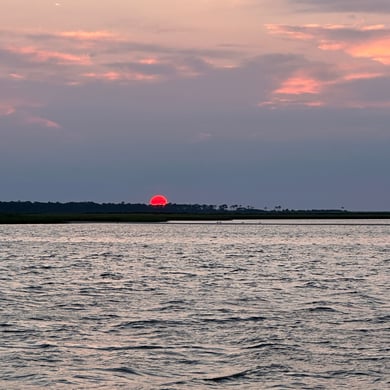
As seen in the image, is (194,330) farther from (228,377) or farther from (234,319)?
(228,377)

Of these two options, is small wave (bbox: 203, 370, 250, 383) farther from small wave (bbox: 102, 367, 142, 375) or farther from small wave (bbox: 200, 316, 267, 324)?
small wave (bbox: 200, 316, 267, 324)

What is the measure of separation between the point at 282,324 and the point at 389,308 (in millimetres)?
6360

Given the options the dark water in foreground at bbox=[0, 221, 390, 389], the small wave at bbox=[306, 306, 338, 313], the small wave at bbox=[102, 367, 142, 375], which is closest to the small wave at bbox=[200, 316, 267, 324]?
the dark water in foreground at bbox=[0, 221, 390, 389]

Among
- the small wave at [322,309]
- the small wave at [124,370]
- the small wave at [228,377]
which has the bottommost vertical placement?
the small wave at [228,377]

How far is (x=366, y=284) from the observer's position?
145 ft

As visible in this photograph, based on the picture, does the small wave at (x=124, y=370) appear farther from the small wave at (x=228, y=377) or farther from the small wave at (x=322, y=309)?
the small wave at (x=322, y=309)

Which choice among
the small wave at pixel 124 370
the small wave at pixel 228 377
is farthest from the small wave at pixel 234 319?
the small wave at pixel 124 370

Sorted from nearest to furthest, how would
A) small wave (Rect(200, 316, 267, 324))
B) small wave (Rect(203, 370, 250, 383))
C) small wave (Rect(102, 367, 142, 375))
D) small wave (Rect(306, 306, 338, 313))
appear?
small wave (Rect(203, 370, 250, 383)) → small wave (Rect(102, 367, 142, 375)) → small wave (Rect(200, 316, 267, 324)) → small wave (Rect(306, 306, 338, 313))

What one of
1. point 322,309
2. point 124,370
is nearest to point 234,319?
point 322,309

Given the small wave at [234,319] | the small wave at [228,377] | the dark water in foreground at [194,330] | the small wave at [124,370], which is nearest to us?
the small wave at [228,377]

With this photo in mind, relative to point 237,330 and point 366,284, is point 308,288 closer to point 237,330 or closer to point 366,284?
point 366,284

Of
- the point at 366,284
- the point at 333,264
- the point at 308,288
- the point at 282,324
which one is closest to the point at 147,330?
the point at 282,324

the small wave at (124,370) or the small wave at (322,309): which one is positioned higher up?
the small wave at (322,309)

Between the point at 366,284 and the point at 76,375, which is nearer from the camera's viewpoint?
the point at 76,375
